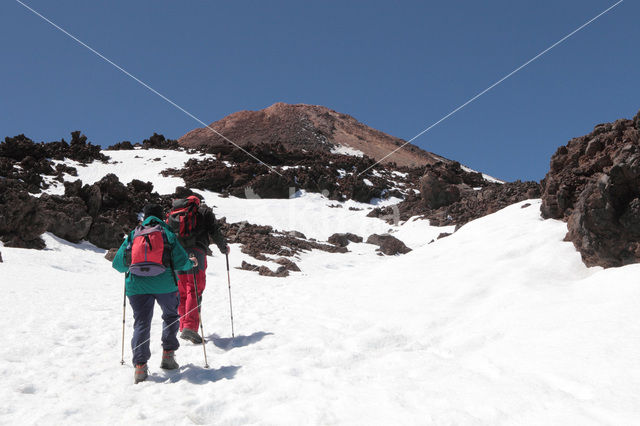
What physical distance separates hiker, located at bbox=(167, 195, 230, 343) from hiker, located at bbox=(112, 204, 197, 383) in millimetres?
1041

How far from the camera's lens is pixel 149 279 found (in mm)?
3992

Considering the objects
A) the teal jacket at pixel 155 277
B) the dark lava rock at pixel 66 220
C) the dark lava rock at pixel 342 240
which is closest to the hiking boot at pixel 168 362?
the teal jacket at pixel 155 277

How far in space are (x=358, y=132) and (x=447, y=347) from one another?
8936 cm

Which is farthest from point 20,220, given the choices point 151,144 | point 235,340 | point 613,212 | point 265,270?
point 151,144

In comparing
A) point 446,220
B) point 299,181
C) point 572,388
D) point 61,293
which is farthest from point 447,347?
point 299,181

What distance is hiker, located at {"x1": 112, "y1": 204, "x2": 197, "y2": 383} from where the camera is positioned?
3.86 meters

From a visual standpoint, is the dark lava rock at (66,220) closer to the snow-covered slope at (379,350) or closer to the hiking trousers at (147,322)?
the snow-covered slope at (379,350)

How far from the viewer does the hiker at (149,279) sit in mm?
3857

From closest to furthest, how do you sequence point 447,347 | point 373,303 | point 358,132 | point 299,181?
point 447,347
point 373,303
point 299,181
point 358,132

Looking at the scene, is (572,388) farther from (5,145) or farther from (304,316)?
(5,145)

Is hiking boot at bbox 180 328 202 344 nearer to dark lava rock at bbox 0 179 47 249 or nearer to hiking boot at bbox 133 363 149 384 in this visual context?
hiking boot at bbox 133 363 149 384

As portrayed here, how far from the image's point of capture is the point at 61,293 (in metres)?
7.51

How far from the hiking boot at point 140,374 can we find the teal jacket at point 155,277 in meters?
0.71

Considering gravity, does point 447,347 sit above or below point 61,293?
below
